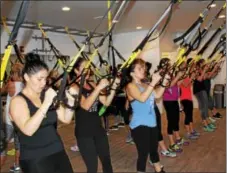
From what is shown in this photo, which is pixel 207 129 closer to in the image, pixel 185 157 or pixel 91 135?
pixel 185 157

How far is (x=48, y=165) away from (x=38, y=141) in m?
0.15

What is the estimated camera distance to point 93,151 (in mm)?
2494

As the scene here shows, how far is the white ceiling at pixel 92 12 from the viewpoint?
5.23 meters

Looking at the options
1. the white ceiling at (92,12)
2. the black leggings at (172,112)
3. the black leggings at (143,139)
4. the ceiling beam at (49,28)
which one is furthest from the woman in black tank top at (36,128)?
the ceiling beam at (49,28)

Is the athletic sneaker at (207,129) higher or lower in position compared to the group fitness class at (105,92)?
lower

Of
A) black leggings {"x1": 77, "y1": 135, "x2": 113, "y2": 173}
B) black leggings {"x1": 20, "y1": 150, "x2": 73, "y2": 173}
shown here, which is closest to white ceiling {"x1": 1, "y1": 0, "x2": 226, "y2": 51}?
black leggings {"x1": 77, "y1": 135, "x2": 113, "y2": 173}

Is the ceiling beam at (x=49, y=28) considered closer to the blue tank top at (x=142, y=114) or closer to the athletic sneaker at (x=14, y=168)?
the athletic sneaker at (x=14, y=168)

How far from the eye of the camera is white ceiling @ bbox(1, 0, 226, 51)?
523cm

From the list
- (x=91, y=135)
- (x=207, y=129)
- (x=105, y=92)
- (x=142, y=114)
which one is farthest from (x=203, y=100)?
(x=91, y=135)

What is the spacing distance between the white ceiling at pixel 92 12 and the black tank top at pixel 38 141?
345 cm

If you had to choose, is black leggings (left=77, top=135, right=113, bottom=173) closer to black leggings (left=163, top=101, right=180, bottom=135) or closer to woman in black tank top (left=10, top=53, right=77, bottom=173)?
woman in black tank top (left=10, top=53, right=77, bottom=173)

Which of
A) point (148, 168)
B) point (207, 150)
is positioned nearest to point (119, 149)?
point (148, 168)

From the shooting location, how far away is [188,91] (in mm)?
4980

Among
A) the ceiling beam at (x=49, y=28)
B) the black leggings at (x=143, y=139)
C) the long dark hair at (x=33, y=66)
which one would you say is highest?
the ceiling beam at (x=49, y=28)
